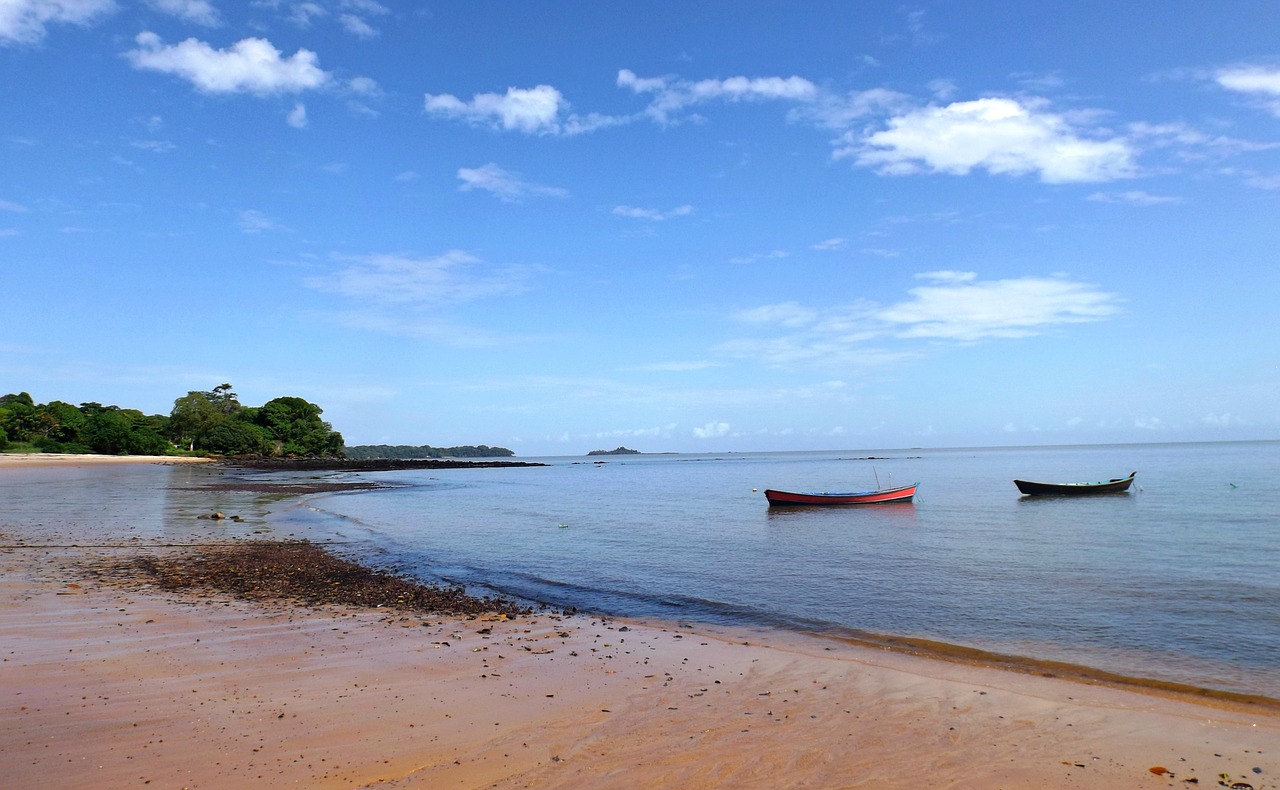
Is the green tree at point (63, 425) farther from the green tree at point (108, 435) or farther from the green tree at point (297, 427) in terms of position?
the green tree at point (297, 427)

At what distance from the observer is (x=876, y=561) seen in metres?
22.4

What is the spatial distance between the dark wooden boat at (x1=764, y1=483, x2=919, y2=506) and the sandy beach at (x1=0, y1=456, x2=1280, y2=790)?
3353cm

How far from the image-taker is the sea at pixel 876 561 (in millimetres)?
13047

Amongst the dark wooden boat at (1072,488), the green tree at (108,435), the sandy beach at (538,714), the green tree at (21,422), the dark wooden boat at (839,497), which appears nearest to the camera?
the sandy beach at (538,714)

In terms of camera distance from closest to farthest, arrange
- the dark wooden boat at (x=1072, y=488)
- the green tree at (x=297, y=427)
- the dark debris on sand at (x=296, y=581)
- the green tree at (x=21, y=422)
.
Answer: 1. the dark debris on sand at (x=296, y=581)
2. the dark wooden boat at (x=1072, y=488)
3. the green tree at (x=21, y=422)
4. the green tree at (x=297, y=427)

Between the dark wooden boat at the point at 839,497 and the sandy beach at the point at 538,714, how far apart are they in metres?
33.5

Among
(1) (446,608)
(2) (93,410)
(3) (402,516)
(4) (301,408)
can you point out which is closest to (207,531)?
(3) (402,516)

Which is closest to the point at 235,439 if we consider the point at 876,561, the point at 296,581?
the point at 296,581

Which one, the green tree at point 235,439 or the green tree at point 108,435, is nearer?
the green tree at point 108,435

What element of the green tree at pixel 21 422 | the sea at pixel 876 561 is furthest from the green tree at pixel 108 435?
the sea at pixel 876 561

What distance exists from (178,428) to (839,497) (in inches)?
5253

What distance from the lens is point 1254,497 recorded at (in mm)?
41812

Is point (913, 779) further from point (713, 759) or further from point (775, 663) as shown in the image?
point (775, 663)

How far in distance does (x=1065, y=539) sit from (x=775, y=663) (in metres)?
22.7
